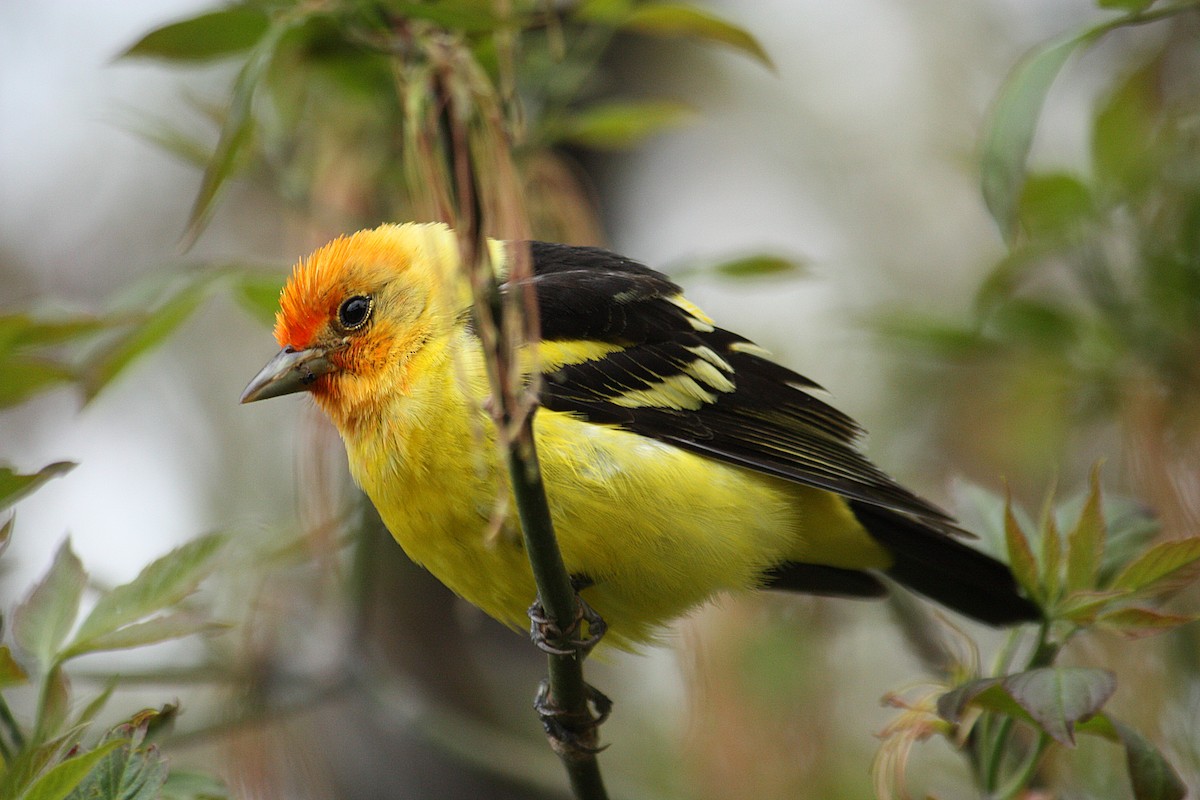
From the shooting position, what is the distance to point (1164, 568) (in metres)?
2.07

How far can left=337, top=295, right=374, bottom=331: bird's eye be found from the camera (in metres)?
3.05

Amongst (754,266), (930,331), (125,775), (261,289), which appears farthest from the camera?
(930,331)

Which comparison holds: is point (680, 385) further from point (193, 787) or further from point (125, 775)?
point (125, 775)

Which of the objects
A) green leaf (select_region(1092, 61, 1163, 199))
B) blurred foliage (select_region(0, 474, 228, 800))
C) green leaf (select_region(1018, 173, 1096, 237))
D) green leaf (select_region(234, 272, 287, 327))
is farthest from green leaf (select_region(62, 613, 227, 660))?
green leaf (select_region(1092, 61, 1163, 199))

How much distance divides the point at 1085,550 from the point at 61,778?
5.99 feet

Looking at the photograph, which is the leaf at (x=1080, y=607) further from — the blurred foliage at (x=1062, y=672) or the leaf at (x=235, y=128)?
the leaf at (x=235, y=128)

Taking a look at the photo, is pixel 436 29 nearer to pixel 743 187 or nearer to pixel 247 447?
pixel 247 447

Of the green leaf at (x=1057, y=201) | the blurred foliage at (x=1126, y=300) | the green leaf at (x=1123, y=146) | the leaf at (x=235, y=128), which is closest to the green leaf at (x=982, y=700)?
the blurred foliage at (x=1126, y=300)

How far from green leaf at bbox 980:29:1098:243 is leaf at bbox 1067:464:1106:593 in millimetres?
568

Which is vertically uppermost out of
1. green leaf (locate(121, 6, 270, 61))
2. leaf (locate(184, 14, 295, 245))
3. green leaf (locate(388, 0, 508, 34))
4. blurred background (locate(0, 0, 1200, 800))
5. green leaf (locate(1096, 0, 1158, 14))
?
green leaf (locate(1096, 0, 1158, 14))

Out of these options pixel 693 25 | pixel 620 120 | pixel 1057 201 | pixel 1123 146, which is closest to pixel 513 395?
pixel 693 25

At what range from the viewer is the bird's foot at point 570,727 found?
248 cm

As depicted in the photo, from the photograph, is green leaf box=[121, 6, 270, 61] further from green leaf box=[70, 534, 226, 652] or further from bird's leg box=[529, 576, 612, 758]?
bird's leg box=[529, 576, 612, 758]

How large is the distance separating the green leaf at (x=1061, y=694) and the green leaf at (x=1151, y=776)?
0.78 ft
